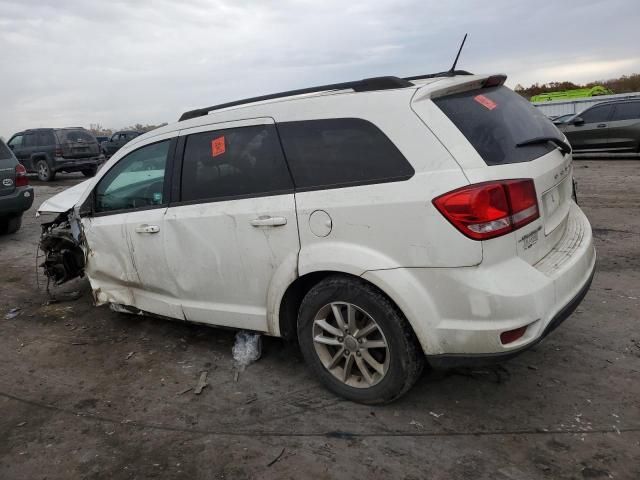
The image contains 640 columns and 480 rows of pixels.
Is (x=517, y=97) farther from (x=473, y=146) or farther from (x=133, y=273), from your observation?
(x=133, y=273)

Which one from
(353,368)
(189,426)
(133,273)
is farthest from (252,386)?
(133,273)

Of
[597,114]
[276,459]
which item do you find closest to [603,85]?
[597,114]

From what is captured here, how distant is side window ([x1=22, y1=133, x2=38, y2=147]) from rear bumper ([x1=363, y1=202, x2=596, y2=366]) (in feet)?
62.3

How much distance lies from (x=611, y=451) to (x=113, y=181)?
382 cm

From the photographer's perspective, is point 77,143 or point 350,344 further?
point 77,143

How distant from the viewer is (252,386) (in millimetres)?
3367

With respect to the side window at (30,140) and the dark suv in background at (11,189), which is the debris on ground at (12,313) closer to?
the dark suv in background at (11,189)

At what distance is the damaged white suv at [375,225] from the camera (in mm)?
2492

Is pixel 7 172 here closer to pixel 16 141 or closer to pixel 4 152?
pixel 4 152

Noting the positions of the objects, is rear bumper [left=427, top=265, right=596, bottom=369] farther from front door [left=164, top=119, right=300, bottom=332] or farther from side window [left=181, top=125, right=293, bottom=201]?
side window [left=181, top=125, right=293, bottom=201]

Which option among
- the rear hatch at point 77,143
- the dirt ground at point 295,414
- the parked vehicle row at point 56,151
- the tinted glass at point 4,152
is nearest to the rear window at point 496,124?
the dirt ground at point 295,414

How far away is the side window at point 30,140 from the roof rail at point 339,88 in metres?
17.2

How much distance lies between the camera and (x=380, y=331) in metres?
2.77

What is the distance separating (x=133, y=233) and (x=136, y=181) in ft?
1.48
